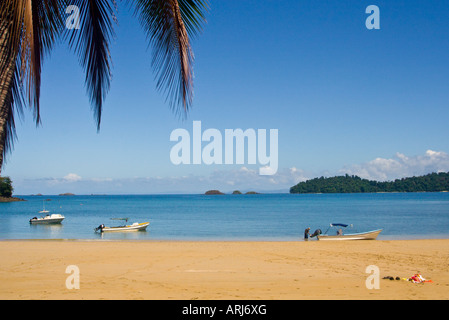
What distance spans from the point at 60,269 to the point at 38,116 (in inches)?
454

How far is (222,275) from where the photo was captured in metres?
12.7

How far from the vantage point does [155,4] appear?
13.2 feet

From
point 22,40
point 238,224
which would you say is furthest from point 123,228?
point 22,40

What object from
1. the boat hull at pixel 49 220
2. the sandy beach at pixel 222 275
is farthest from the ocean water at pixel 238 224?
the sandy beach at pixel 222 275

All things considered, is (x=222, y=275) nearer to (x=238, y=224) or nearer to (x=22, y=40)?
(x=22, y=40)

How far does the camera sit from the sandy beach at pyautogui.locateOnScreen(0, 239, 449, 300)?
31.3 ft

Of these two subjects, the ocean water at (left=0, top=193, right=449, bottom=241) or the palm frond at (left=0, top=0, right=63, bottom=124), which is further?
the ocean water at (left=0, top=193, right=449, bottom=241)

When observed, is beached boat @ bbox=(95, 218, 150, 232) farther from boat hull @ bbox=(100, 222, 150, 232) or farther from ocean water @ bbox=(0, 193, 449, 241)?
ocean water @ bbox=(0, 193, 449, 241)

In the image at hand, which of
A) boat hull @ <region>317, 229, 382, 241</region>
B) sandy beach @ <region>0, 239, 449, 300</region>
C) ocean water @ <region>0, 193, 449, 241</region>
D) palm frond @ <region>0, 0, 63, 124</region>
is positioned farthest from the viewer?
ocean water @ <region>0, 193, 449, 241</region>

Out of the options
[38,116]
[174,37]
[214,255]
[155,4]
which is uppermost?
[155,4]

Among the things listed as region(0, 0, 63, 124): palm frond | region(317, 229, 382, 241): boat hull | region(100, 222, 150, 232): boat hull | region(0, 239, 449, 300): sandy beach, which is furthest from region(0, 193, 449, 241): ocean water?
region(0, 0, 63, 124): palm frond
